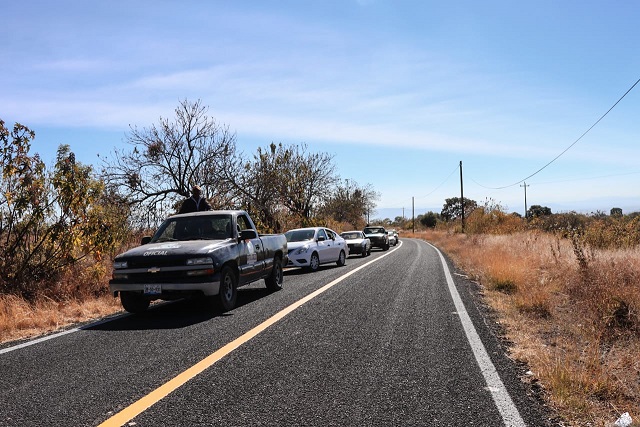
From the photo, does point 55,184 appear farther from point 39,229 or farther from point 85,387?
point 85,387

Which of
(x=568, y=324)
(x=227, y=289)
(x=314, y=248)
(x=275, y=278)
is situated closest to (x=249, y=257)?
(x=227, y=289)

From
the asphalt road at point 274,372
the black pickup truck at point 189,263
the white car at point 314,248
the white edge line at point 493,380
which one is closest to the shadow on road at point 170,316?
the asphalt road at point 274,372

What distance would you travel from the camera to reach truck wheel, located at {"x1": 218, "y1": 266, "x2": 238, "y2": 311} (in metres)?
8.29

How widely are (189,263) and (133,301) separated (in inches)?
51.0

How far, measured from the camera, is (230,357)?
5.31 m

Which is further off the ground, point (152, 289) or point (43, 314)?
point (152, 289)

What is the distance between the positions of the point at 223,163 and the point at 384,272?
9.19m

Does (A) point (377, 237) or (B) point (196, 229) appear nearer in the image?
(B) point (196, 229)

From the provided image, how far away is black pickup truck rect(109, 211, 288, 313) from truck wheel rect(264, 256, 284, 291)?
4.25ft

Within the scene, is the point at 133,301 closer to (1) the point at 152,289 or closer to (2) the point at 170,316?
(1) the point at 152,289

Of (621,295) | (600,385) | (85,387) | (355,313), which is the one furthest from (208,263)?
(621,295)

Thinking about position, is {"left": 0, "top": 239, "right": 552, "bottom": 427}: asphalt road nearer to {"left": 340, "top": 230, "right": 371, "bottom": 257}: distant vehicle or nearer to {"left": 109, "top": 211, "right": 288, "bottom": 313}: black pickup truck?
{"left": 109, "top": 211, "right": 288, "bottom": 313}: black pickup truck

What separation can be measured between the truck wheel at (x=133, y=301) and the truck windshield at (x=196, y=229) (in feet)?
4.10

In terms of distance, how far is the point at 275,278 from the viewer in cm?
1137
